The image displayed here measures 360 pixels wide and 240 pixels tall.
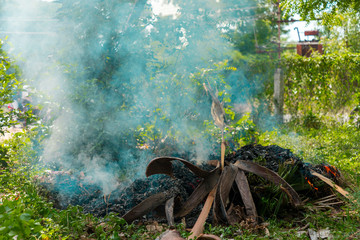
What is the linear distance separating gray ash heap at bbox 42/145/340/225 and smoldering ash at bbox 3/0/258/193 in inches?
19.1

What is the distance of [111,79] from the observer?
484 centimetres

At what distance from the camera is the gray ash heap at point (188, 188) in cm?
341

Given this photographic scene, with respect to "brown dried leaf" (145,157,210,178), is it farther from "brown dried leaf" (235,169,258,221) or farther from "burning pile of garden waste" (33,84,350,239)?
"brown dried leaf" (235,169,258,221)

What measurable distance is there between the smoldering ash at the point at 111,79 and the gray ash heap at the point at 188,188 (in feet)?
1.59

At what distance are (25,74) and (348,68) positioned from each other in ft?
25.7

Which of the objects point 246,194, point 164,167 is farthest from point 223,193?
point 164,167

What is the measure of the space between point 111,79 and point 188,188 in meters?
2.06

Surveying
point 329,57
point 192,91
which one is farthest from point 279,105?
point 192,91

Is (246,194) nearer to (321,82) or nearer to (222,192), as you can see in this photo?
(222,192)

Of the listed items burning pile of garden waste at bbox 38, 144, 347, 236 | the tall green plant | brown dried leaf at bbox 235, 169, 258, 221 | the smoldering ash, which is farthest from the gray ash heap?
the tall green plant

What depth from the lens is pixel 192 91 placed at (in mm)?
5230

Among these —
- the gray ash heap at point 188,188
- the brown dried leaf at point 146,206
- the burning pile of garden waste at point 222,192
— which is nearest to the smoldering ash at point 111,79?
the gray ash heap at point 188,188

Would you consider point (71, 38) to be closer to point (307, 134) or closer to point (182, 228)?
point (182, 228)

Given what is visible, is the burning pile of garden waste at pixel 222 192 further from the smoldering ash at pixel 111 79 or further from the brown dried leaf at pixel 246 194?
the smoldering ash at pixel 111 79
